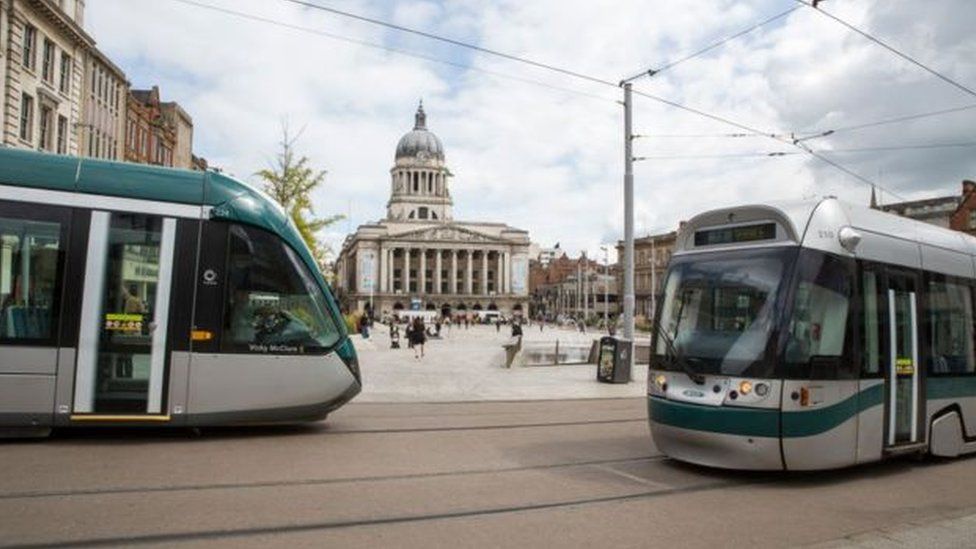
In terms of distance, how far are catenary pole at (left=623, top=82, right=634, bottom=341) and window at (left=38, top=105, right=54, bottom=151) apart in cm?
2842

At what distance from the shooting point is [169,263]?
31.8ft

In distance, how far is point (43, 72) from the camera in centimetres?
3622

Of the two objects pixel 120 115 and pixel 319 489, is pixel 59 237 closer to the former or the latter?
pixel 319 489

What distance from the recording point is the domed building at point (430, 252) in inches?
6112

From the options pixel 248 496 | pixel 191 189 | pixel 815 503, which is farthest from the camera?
pixel 191 189

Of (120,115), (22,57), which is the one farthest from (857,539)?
(120,115)

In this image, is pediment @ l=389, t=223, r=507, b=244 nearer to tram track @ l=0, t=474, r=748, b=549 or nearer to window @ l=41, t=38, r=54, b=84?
window @ l=41, t=38, r=54, b=84

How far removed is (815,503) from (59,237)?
28.7 ft

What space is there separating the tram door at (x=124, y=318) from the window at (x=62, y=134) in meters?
33.4

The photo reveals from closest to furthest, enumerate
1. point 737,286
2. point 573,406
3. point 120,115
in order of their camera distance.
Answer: point 737,286 → point 573,406 → point 120,115

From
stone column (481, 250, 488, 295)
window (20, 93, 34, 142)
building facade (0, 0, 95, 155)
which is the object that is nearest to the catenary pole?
building facade (0, 0, 95, 155)

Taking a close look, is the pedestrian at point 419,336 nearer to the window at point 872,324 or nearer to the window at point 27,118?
the window at point 27,118

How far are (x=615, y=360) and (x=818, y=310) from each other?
506 inches

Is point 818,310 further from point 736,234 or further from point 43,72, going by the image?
point 43,72
